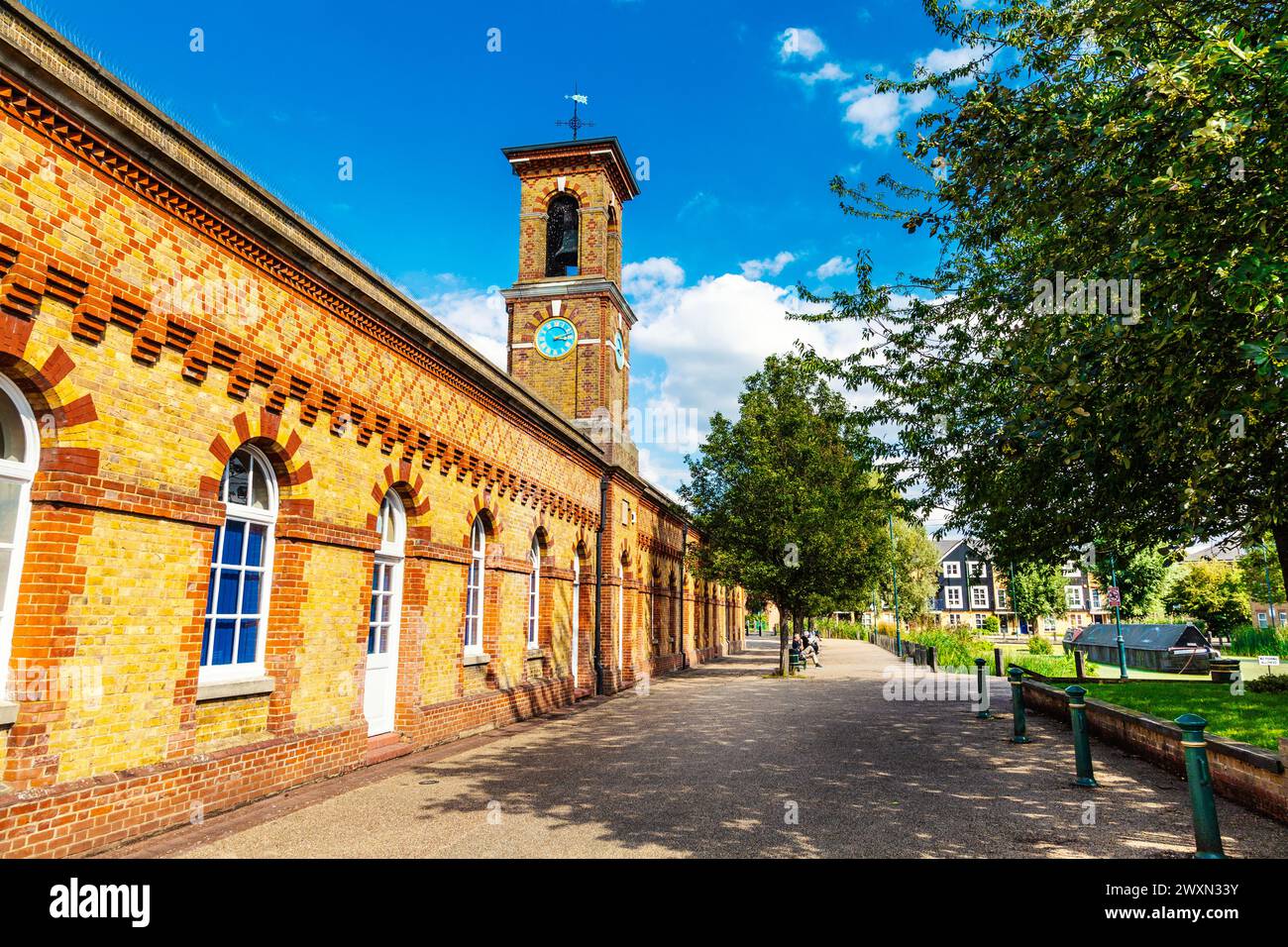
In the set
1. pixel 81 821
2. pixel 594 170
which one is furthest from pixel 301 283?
pixel 594 170

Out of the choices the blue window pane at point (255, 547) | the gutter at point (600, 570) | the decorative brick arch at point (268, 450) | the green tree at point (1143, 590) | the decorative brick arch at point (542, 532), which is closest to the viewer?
the decorative brick arch at point (268, 450)

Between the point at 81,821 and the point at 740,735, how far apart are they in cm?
857

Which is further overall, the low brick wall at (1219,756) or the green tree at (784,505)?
the green tree at (784,505)

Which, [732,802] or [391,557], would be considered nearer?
[732,802]

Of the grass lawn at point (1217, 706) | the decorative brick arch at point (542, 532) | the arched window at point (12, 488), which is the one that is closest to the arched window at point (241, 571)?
the arched window at point (12, 488)

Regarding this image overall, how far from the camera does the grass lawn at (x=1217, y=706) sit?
8.91 meters

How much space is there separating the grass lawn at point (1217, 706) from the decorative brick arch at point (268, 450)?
9579 millimetres

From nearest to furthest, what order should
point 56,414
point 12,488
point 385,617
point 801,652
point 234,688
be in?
point 12,488 → point 56,414 → point 234,688 → point 385,617 → point 801,652

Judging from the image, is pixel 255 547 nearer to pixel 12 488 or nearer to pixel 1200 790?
pixel 12 488

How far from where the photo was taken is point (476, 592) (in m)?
12.4

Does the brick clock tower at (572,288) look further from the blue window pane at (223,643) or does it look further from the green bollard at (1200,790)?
the green bollard at (1200,790)

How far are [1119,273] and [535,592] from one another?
11896 millimetres

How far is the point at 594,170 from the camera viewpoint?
21.8m

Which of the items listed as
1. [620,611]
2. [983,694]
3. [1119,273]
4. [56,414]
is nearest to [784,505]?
[620,611]
